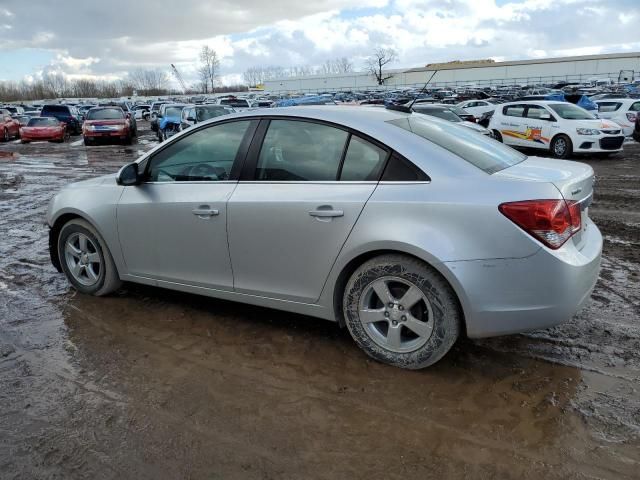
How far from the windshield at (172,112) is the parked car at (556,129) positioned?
12.7 meters

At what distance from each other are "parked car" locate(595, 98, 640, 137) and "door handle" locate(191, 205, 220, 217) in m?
17.9

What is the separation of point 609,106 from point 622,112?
0.83 m

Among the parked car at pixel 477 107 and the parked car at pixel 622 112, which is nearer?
the parked car at pixel 622 112

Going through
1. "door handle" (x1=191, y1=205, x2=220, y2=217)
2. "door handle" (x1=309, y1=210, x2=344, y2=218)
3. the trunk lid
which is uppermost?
the trunk lid

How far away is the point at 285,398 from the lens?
3180 millimetres

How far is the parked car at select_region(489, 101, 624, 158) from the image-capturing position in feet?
46.3

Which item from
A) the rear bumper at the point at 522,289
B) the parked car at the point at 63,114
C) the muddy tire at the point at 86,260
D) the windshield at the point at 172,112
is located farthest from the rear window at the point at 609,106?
the parked car at the point at 63,114

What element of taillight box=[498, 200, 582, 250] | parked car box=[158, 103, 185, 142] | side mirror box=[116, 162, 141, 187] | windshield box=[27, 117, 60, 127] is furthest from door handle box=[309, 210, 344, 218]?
windshield box=[27, 117, 60, 127]

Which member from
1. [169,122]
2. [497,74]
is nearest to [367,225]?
[169,122]

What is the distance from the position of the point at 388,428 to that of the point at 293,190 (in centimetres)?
162

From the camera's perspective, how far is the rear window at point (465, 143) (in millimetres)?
3445

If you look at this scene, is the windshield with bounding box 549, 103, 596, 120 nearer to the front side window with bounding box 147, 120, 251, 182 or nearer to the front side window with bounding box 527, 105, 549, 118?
the front side window with bounding box 527, 105, 549, 118

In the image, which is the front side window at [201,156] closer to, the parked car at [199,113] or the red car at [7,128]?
the parked car at [199,113]

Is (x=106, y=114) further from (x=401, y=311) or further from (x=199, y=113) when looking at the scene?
(x=401, y=311)
